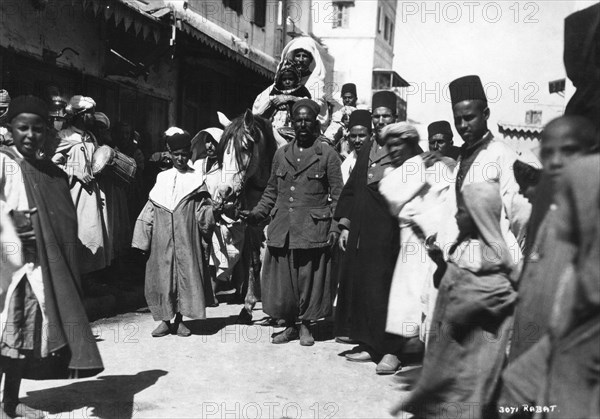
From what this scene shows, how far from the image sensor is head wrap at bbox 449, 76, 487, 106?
3.90 metres

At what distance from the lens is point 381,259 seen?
5648 millimetres

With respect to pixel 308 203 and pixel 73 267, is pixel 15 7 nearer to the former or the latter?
pixel 308 203

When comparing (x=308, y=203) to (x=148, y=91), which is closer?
(x=308, y=203)

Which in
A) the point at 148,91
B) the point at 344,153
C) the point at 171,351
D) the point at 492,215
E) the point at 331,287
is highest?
the point at 148,91

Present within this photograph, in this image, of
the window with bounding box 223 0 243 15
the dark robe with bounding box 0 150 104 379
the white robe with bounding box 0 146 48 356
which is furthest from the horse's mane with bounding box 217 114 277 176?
the window with bounding box 223 0 243 15

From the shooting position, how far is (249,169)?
6852 millimetres

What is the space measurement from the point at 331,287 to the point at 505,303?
10.2 ft

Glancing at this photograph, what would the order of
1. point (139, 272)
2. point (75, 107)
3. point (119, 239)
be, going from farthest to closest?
point (139, 272) < point (119, 239) < point (75, 107)

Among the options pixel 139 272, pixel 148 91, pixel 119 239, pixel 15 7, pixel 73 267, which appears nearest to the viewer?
pixel 73 267

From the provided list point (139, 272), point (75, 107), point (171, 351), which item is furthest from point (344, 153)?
point (171, 351)

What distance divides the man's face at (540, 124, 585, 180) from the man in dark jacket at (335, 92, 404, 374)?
2764 mm

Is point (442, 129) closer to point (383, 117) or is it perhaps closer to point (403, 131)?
point (383, 117)

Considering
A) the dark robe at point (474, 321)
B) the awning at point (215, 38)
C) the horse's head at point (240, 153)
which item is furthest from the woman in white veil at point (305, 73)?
the dark robe at point (474, 321)

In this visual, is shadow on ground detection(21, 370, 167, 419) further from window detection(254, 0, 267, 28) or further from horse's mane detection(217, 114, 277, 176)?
window detection(254, 0, 267, 28)
